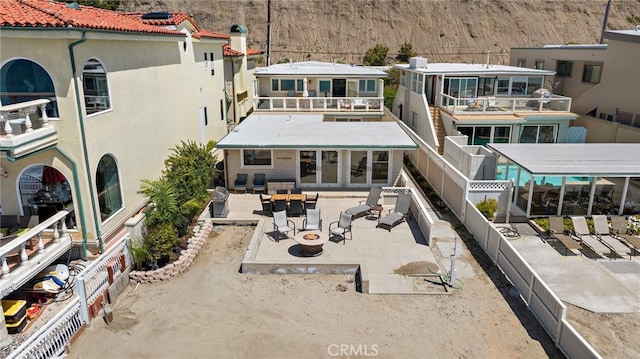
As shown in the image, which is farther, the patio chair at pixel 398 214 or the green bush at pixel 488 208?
the green bush at pixel 488 208

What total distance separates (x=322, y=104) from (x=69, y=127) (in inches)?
676

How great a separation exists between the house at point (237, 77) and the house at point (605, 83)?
74.9 ft

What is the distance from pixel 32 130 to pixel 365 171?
12.8 metres

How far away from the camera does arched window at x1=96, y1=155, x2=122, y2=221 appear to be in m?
13.2

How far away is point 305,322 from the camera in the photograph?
10695 mm

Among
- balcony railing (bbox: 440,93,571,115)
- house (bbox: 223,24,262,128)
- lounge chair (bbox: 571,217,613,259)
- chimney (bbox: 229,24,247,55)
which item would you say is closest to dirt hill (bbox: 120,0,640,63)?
house (bbox: 223,24,262,128)

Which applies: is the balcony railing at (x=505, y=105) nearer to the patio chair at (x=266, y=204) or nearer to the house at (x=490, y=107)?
the house at (x=490, y=107)

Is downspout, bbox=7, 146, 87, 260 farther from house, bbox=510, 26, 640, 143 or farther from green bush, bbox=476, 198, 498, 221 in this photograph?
house, bbox=510, 26, 640, 143

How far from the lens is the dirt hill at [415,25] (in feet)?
288

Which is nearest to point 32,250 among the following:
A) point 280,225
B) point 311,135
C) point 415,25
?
point 280,225

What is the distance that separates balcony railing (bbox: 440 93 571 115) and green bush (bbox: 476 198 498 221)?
842cm

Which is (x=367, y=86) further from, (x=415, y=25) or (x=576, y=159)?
(x=415, y=25)

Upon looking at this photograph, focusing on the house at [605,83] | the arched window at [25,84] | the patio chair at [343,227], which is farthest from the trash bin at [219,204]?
the house at [605,83]

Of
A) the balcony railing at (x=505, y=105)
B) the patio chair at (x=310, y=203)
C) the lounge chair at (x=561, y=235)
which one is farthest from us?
the balcony railing at (x=505, y=105)
